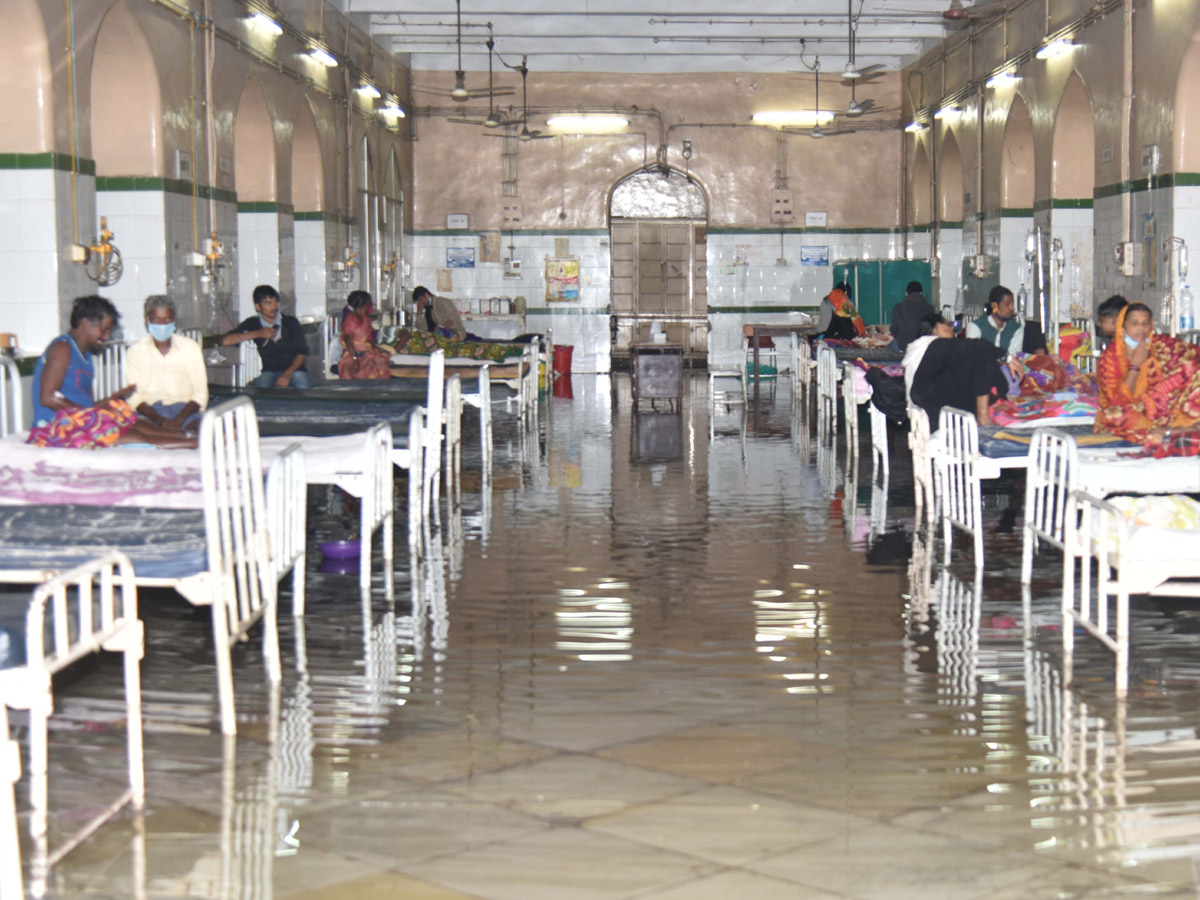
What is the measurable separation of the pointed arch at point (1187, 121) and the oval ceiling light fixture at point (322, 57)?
8.72 meters

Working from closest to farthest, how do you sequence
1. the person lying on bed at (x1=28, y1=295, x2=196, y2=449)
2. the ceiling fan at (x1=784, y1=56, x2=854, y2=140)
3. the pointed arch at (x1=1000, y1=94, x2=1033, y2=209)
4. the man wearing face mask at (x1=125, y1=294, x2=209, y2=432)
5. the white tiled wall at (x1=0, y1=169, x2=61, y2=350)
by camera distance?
the person lying on bed at (x1=28, y1=295, x2=196, y2=449) < the man wearing face mask at (x1=125, y1=294, x2=209, y2=432) < the white tiled wall at (x1=0, y1=169, x2=61, y2=350) < the pointed arch at (x1=1000, y1=94, x2=1033, y2=209) < the ceiling fan at (x1=784, y1=56, x2=854, y2=140)

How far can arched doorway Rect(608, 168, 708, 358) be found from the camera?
22.1 meters

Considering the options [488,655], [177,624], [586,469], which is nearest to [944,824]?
[488,655]

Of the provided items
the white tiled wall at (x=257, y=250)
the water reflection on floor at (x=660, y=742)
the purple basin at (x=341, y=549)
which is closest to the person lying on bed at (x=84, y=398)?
the water reflection on floor at (x=660, y=742)

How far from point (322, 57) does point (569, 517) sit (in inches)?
325

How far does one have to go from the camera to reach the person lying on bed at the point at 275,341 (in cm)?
1166

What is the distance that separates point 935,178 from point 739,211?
3.38 meters

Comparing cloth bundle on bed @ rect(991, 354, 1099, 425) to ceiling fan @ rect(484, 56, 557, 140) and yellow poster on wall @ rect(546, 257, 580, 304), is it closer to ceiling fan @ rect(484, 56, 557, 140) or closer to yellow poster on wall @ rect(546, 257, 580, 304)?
ceiling fan @ rect(484, 56, 557, 140)

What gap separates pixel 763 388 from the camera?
1950 cm

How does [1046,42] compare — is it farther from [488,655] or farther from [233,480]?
[233,480]

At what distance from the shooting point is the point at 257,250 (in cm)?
1434

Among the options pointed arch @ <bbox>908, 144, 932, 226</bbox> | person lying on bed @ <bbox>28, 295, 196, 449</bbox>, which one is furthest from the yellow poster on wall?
person lying on bed @ <bbox>28, 295, 196, 449</bbox>

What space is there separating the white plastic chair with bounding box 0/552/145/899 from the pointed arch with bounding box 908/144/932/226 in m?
17.7

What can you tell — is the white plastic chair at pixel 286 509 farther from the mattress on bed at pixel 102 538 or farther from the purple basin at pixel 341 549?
the purple basin at pixel 341 549
